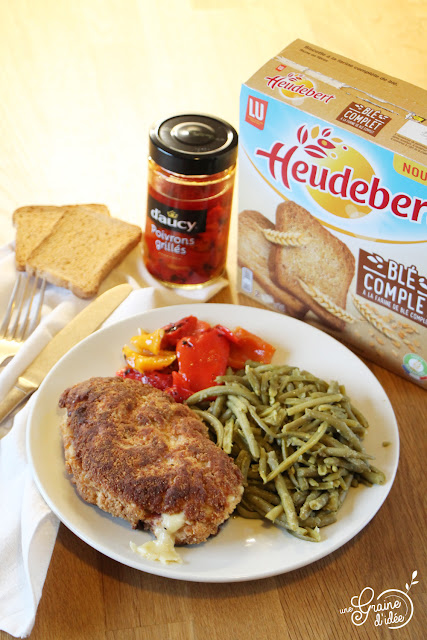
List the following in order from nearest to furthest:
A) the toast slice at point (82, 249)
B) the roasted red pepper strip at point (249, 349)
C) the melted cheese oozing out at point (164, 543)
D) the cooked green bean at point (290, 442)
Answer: the melted cheese oozing out at point (164, 543)
the cooked green bean at point (290, 442)
the roasted red pepper strip at point (249, 349)
the toast slice at point (82, 249)

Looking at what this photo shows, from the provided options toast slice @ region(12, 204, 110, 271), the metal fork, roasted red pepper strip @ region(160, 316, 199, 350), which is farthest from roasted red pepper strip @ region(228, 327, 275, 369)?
toast slice @ region(12, 204, 110, 271)

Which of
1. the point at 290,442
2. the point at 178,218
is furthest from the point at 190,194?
the point at 290,442

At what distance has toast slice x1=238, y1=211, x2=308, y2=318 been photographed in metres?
2.90

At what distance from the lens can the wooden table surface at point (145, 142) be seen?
2.05 m

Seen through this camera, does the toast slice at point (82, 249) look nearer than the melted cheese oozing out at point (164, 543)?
No

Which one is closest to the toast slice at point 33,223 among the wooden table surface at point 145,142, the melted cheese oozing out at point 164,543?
the wooden table surface at point 145,142

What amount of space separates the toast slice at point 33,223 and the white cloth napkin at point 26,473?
6cm

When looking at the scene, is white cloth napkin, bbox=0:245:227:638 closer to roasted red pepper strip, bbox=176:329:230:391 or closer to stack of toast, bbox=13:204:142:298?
stack of toast, bbox=13:204:142:298

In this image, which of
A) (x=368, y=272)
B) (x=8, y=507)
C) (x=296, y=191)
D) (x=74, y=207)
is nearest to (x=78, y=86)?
(x=74, y=207)

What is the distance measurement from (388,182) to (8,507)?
5.13 ft

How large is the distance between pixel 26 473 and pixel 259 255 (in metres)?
1.24

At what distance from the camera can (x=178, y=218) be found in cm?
288

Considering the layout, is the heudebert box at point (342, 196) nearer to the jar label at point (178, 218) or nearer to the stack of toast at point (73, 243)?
the jar label at point (178, 218)

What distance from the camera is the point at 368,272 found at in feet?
8.75
